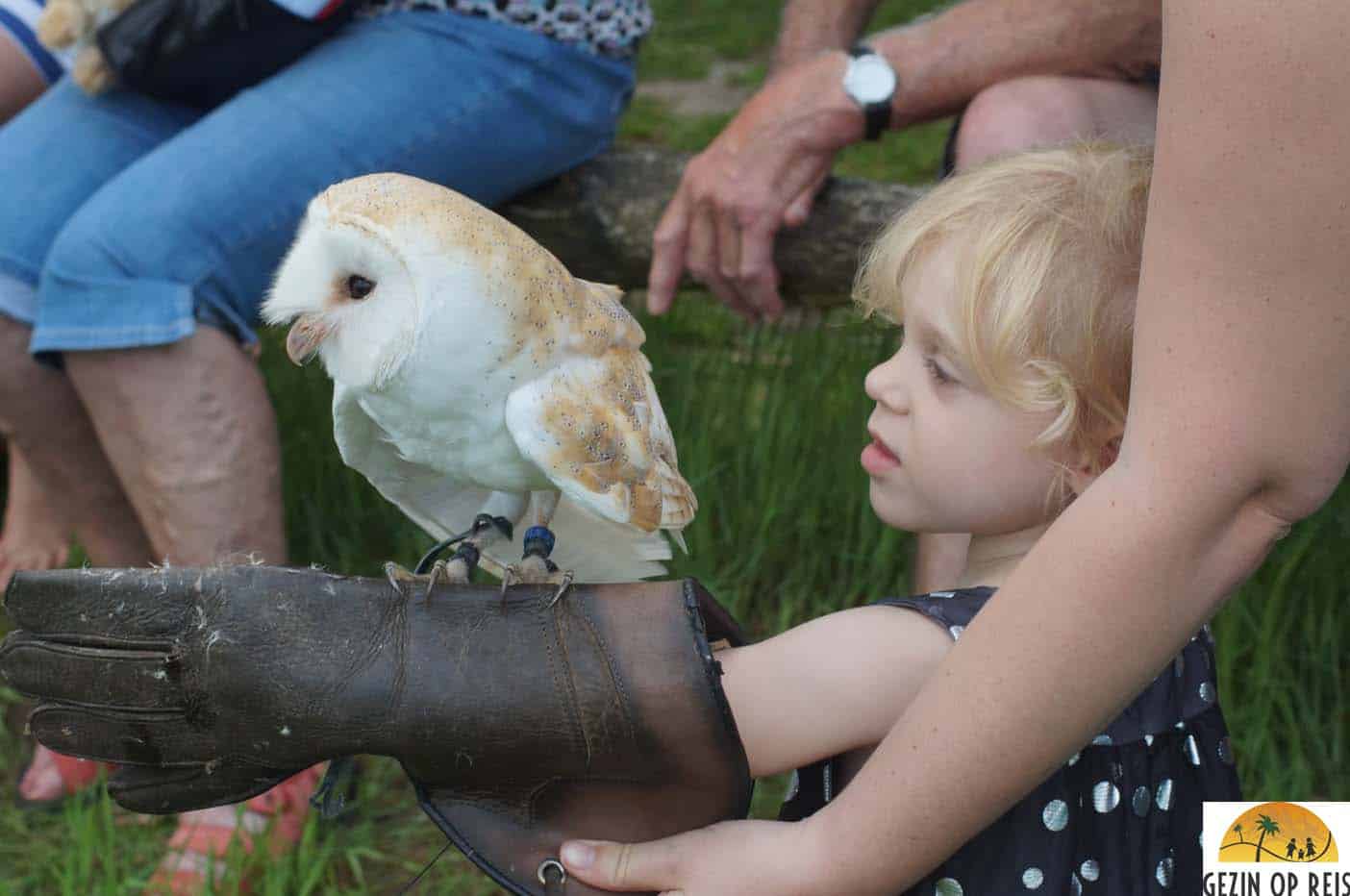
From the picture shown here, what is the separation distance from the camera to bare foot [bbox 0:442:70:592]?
7.13 ft

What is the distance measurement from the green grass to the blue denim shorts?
437 millimetres

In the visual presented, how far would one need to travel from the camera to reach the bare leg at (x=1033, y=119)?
1.40m

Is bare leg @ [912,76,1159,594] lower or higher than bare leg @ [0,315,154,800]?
higher

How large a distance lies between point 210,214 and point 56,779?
776mm

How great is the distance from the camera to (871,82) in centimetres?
166

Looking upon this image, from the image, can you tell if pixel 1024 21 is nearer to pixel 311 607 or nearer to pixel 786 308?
pixel 786 308

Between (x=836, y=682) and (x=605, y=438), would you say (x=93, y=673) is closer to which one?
(x=605, y=438)

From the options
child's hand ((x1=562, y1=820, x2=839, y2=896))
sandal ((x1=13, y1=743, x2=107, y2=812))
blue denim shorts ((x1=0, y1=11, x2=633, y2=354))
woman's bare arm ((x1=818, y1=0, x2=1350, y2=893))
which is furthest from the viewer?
sandal ((x1=13, y1=743, x2=107, y2=812))

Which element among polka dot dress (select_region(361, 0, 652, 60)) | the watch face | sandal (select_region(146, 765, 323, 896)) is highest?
polka dot dress (select_region(361, 0, 652, 60))

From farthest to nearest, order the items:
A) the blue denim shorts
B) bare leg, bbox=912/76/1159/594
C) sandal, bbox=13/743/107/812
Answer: sandal, bbox=13/743/107/812 < the blue denim shorts < bare leg, bbox=912/76/1159/594

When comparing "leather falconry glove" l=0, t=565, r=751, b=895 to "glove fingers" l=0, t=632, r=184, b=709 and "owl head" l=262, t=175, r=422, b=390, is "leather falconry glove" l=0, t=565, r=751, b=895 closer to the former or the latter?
"glove fingers" l=0, t=632, r=184, b=709

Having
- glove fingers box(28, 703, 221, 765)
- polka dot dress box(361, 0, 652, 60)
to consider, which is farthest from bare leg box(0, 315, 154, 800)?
glove fingers box(28, 703, 221, 765)

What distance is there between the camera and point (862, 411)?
1.90m

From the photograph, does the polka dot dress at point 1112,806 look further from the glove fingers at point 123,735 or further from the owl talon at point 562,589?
the glove fingers at point 123,735
